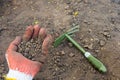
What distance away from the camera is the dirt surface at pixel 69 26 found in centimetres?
250

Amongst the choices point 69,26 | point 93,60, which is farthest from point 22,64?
point 69,26

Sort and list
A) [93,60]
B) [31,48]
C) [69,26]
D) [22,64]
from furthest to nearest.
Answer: [69,26] < [93,60] < [31,48] < [22,64]

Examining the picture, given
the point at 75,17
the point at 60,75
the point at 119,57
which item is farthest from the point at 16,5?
the point at 119,57

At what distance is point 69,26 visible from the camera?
2832 mm

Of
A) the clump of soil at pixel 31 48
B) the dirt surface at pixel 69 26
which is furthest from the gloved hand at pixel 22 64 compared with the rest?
the dirt surface at pixel 69 26

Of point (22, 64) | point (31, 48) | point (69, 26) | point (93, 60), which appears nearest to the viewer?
point (22, 64)

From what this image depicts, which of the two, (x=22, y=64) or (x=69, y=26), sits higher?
(x=22, y=64)

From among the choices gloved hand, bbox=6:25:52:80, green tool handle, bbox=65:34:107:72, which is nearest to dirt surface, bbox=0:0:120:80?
green tool handle, bbox=65:34:107:72

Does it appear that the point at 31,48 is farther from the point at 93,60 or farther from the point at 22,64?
the point at 93,60

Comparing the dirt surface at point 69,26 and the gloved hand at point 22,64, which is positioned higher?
the gloved hand at point 22,64

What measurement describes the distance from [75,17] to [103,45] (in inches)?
18.6

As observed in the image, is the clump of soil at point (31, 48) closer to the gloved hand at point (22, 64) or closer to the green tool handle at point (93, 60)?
the gloved hand at point (22, 64)

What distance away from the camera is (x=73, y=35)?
107 inches

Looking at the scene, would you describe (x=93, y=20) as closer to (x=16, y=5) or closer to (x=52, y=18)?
(x=52, y=18)
